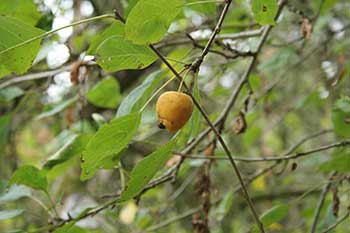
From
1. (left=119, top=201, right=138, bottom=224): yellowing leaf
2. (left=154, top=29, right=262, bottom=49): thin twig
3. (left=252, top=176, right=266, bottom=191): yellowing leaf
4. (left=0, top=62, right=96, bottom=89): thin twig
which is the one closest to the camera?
(left=154, top=29, right=262, bottom=49): thin twig

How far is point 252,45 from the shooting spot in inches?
55.6

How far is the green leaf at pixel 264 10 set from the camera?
0.84m

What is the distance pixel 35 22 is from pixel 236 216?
2217mm

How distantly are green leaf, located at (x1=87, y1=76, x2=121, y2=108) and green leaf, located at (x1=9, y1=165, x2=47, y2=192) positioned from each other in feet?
1.09

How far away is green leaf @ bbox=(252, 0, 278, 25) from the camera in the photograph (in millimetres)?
841

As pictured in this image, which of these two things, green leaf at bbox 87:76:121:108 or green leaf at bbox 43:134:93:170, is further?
green leaf at bbox 87:76:121:108

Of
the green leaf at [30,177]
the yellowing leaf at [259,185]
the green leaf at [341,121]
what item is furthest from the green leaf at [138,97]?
the yellowing leaf at [259,185]

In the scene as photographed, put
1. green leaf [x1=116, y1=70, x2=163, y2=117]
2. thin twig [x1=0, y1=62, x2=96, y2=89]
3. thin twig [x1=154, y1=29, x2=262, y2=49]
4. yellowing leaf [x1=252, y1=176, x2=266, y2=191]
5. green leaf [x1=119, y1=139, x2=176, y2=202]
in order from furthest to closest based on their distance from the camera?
yellowing leaf [x1=252, y1=176, x2=266, y2=191] → thin twig [x1=0, y1=62, x2=96, y2=89] → thin twig [x1=154, y1=29, x2=262, y2=49] → green leaf [x1=116, y1=70, x2=163, y2=117] → green leaf [x1=119, y1=139, x2=176, y2=202]

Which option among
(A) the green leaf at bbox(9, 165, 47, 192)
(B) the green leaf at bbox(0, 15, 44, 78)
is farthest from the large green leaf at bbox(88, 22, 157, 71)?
(A) the green leaf at bbox(9, 165, 47, 192)

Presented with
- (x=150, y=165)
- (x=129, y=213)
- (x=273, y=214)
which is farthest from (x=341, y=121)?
(x=129, y=213)

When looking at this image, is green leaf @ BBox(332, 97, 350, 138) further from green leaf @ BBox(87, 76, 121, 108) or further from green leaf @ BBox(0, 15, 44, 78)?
green leaf @ BBox(0, 15, 44, 78)

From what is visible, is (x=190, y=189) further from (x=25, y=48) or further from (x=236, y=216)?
(x=25, y=48)

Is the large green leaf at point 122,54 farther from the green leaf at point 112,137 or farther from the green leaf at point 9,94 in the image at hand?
the green leaf at point 9,94

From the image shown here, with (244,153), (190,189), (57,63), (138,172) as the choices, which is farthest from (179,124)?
(244,153)
